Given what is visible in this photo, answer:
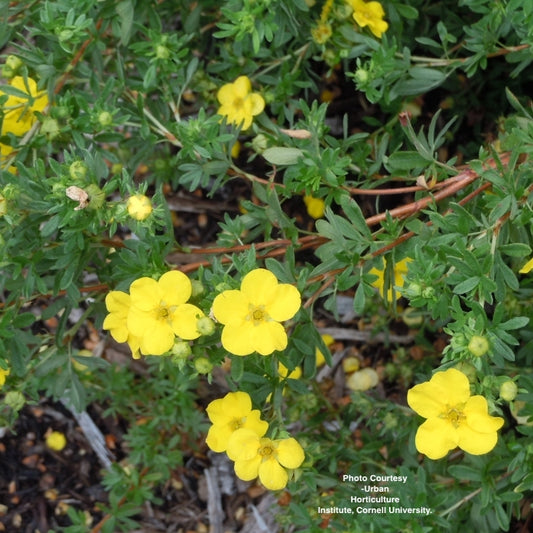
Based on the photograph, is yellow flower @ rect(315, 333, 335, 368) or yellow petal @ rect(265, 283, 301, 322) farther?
yellow flower @ rect(315, 333, 335, 368)

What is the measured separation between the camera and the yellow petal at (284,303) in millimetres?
2197

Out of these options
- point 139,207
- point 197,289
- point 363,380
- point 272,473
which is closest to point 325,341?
point 363,380

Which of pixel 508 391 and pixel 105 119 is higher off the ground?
pixel 105 119

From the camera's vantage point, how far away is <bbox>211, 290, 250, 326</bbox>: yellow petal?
2.12 metres

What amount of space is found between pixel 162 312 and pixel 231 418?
1.49 ft

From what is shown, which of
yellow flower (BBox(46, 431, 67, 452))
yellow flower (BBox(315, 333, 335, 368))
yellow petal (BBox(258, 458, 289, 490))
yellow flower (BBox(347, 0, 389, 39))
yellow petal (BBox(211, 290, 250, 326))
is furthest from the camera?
yellow flower (BBox(46, 431, 67, 452))

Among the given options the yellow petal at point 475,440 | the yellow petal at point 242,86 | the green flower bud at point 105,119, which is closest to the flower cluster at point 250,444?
the yellow petal at point 475,440

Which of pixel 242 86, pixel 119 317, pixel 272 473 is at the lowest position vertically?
pixel 272 473

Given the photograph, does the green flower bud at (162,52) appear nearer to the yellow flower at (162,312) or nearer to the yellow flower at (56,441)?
the yellow flower at (162,312)

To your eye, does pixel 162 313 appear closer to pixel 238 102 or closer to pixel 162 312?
pixel 162 312

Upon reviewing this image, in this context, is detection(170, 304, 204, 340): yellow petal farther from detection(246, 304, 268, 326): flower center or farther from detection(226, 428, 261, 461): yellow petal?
detection(226, 428, 261, 461): yellow petal

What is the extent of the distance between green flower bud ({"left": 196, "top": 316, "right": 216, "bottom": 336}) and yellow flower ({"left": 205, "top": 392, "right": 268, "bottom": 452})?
33 centimetres

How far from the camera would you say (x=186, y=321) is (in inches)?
86.9

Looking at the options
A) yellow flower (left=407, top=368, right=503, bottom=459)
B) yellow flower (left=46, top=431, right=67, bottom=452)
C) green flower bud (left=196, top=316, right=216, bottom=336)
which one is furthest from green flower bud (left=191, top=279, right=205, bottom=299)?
yellow flower (left=46, top=431, right=67, bottom=452)
